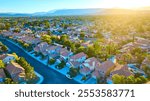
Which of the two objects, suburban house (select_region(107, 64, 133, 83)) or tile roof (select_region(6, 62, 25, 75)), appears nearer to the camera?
suburban house (select_region(107, 64, 133, 83))

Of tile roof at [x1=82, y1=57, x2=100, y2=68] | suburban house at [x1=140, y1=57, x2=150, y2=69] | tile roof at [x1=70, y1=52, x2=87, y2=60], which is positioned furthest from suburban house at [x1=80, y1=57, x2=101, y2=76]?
suburban house at [x1=140, y1=57, x2=150, y2=69]

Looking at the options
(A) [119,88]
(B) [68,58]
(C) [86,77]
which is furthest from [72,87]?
(B) [68,58]

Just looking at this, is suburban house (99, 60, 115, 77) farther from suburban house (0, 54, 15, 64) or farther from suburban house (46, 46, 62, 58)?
suburban house (0, 54, 15, 64)

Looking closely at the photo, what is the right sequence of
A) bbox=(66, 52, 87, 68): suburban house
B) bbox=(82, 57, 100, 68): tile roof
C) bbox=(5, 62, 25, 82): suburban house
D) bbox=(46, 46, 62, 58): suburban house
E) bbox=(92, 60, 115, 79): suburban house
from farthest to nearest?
bbox=(46, 46, 62, 58): suburban house, bbox=(66, 52, 87, 68): suburban house, bbox=(82, 57, 100, 68): tile roof, bbox=(92, 60, 115, 79): suburban house, bbox=(5, 62, 25, 82): suburban house

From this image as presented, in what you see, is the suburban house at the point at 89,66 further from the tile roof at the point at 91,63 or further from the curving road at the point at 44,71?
the curving road at the point at 44,71

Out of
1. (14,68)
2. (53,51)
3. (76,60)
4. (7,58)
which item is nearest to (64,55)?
(53,51)

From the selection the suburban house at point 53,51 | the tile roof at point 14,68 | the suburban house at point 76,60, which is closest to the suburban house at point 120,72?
the suburban house at point 76,60

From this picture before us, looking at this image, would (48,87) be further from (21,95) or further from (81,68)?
(81,68)
